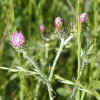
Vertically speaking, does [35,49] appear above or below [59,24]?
below

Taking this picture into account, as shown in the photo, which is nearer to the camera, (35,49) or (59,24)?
(59,24)

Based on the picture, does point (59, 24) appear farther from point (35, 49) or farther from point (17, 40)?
point (35, 49)

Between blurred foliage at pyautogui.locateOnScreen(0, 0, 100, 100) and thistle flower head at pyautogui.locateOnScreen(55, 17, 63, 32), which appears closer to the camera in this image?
thistle flower head at pyautogui.locateOnScreen(55, 17, 63, 32)

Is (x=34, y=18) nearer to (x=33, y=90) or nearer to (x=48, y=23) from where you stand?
(x=48, y=23)

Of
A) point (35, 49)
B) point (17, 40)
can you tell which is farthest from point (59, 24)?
point (35, 49)

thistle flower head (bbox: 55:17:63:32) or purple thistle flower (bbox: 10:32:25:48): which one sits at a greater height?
thistle flower head (bbox: 55:17:63:32)

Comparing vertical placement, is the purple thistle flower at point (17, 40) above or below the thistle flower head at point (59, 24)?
below

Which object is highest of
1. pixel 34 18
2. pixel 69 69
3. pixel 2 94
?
pixel 34 18

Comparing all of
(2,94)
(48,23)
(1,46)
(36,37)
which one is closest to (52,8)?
(48,23)

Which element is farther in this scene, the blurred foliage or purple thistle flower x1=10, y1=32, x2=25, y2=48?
the blurred foliage

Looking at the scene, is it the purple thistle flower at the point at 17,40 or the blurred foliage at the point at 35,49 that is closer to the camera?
the purple thistle flower at the point at 17,40

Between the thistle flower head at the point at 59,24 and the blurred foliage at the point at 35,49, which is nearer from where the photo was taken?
the thistle flower head at the point at 59,24
